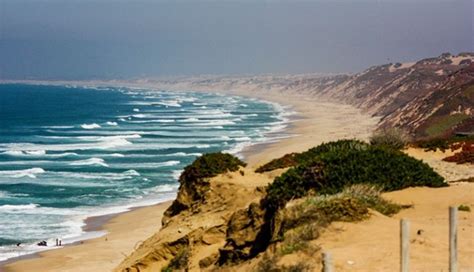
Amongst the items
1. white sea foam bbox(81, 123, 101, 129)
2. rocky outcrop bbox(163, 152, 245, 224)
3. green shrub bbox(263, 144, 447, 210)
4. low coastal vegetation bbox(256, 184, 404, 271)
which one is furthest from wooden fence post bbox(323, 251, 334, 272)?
white sea foam bbox(81, 123, 101, 129)

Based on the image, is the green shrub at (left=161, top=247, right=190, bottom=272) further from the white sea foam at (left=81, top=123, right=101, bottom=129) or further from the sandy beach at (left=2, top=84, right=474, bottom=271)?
the white sea foam at (left=81, top=123, right=101, bottom=129)

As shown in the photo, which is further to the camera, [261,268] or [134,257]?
[134,257]

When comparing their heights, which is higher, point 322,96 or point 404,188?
point 322,96

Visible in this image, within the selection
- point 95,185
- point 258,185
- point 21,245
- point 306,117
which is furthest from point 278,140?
point 258,185

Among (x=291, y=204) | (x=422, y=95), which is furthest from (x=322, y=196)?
(x=422, y=95)

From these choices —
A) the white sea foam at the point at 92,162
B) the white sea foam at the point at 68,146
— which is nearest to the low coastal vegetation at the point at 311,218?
the white sea foam at the point at 92,162

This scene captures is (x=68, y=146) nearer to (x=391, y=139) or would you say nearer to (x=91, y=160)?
(x=91, y=160)

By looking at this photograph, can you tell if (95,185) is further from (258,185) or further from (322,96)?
(322,96)
